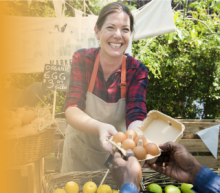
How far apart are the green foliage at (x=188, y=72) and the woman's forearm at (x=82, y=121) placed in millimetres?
2089

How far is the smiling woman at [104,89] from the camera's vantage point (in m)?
1.27

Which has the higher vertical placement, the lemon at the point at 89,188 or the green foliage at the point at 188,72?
the green foliage at the point at 188,72

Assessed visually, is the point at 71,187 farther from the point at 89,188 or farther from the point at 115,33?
the point at 115,33

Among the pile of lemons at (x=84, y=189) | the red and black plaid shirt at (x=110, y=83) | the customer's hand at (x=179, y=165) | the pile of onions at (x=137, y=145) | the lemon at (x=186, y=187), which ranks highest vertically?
the red and black plaid shirt at (x=110, y=83)

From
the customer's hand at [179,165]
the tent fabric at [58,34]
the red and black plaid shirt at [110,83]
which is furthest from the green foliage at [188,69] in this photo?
the customer's hand at [179,165]

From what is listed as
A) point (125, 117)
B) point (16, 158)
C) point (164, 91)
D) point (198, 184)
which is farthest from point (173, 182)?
point (164, 91)

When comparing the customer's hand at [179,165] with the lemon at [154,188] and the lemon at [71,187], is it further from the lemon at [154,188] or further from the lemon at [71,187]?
the lemon at [71,187]

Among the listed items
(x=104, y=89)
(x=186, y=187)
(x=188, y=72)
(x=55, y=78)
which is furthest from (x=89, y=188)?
(x=188, y=72)

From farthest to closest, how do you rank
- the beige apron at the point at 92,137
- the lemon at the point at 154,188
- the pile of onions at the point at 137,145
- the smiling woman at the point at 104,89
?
the beige apron at the point at 92,137 < the smiling woman at the point at 104,89 < the lemon at the point at 154,188 < the pile of onions at the point at 137,145

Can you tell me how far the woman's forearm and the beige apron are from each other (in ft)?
0.53

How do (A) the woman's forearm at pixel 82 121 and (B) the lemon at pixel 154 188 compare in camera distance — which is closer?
(B) the lemon at pixel 154 188

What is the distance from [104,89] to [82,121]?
0.98ft

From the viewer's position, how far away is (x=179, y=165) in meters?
1.02

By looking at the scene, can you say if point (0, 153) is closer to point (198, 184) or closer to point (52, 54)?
point (198, 184)
